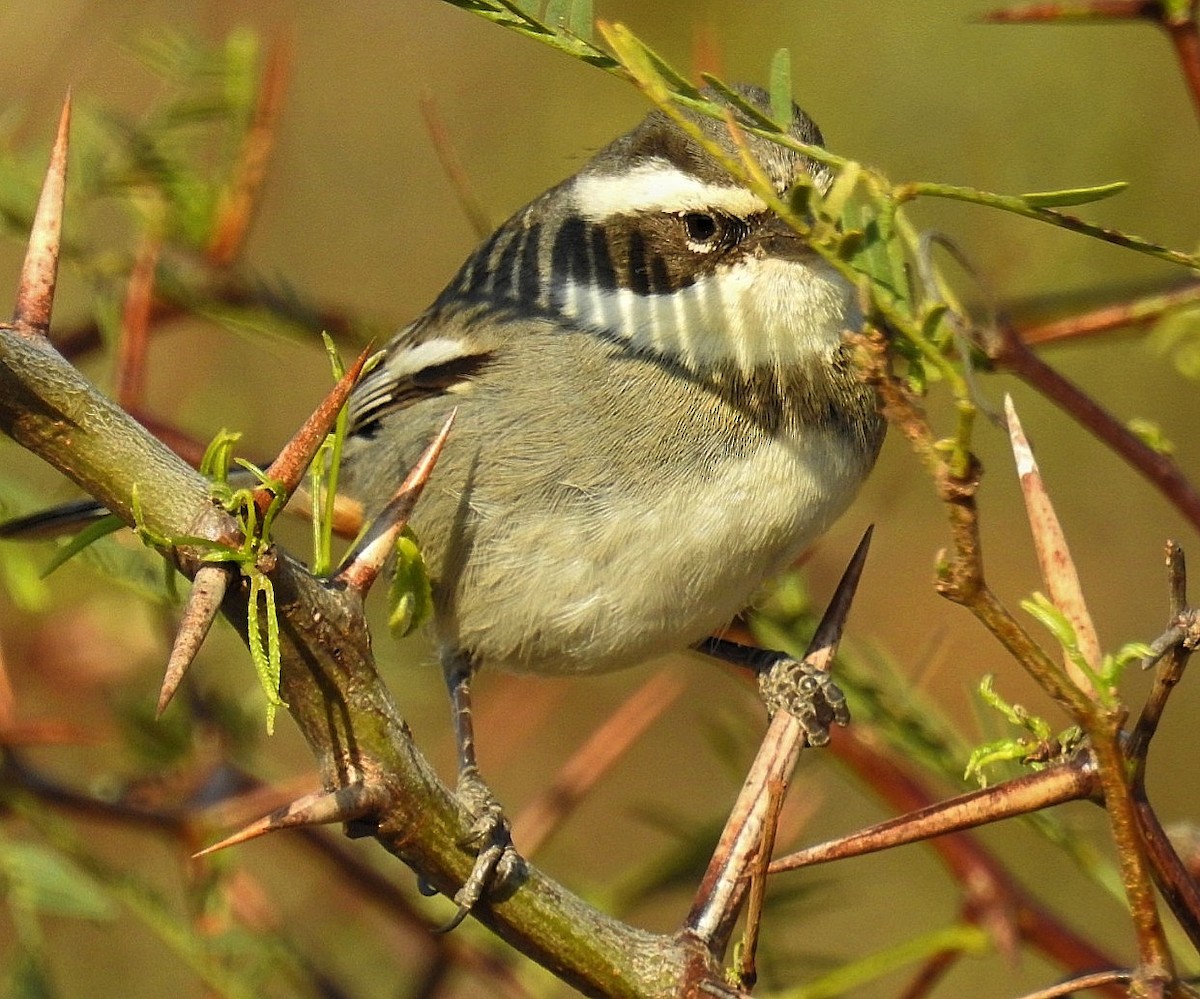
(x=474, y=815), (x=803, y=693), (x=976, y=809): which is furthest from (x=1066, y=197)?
(x=474, y=815)

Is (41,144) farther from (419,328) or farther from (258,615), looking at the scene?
(258,615)

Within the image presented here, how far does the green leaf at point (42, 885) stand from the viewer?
8.29ft

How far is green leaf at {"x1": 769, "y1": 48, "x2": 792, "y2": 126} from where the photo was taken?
5.25 ft

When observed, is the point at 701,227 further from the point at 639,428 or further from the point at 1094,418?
the point at 1094,418

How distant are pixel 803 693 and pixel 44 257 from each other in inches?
53.5

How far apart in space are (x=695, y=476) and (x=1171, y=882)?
67.7 inches

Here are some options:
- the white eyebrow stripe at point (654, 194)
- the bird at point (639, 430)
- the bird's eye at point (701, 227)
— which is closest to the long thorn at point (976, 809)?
the bird at point (639, 430)

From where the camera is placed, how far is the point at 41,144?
11.3ft

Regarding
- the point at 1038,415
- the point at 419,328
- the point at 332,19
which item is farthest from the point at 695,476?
the point at 332,19

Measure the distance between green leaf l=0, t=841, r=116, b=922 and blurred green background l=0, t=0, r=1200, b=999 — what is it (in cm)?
76

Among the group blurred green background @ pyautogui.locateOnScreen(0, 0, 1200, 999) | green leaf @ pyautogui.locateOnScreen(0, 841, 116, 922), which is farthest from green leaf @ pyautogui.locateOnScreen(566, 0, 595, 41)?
blurred green background @ pyautogui.locateOnScreen(0, 0, 1200, 999)

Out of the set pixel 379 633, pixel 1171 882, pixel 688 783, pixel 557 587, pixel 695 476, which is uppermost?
pixel 1171 882

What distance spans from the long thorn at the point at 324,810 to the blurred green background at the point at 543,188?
1852 mm

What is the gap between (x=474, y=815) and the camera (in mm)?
2555
